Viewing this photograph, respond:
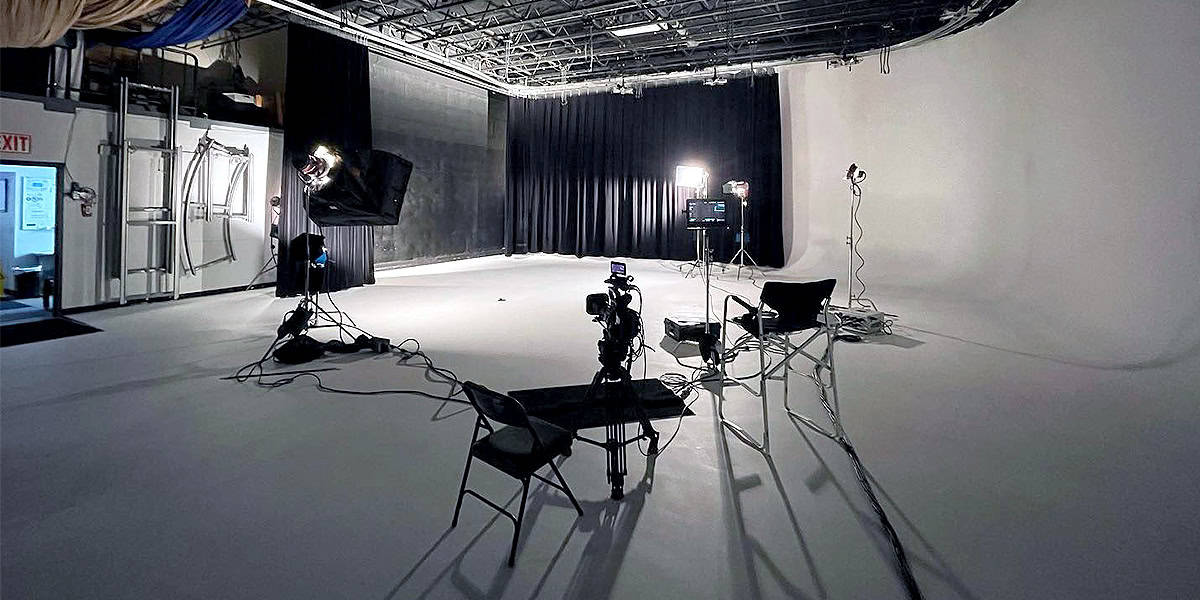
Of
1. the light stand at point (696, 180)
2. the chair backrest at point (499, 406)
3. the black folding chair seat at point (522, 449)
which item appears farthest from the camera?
the light stand at point (696, 180)

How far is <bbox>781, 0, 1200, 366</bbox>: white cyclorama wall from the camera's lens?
16.8ft

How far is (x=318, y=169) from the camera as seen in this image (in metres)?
5.18

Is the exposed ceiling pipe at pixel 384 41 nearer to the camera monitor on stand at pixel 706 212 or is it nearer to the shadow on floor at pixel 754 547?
the camera monitor on stand at pixel 706 212

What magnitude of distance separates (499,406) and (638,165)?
36.1ft

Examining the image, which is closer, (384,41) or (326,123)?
(326,123)

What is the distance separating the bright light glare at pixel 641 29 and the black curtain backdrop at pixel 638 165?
2836 mm

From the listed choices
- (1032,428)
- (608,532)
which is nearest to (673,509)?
(608,532)

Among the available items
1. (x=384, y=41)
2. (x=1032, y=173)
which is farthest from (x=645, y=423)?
(x=384, y=41)

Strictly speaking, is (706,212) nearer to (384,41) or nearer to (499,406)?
(384,41)

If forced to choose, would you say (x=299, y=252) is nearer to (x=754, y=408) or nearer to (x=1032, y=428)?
(x=754, y=408)

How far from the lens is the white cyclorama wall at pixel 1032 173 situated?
511cm

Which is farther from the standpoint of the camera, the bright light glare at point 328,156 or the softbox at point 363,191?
the softbox at point 363,191

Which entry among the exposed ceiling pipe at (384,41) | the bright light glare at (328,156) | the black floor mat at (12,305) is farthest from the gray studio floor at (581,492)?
the exposed ceiling pipe at (384,41)

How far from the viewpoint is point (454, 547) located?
2.12 metres
